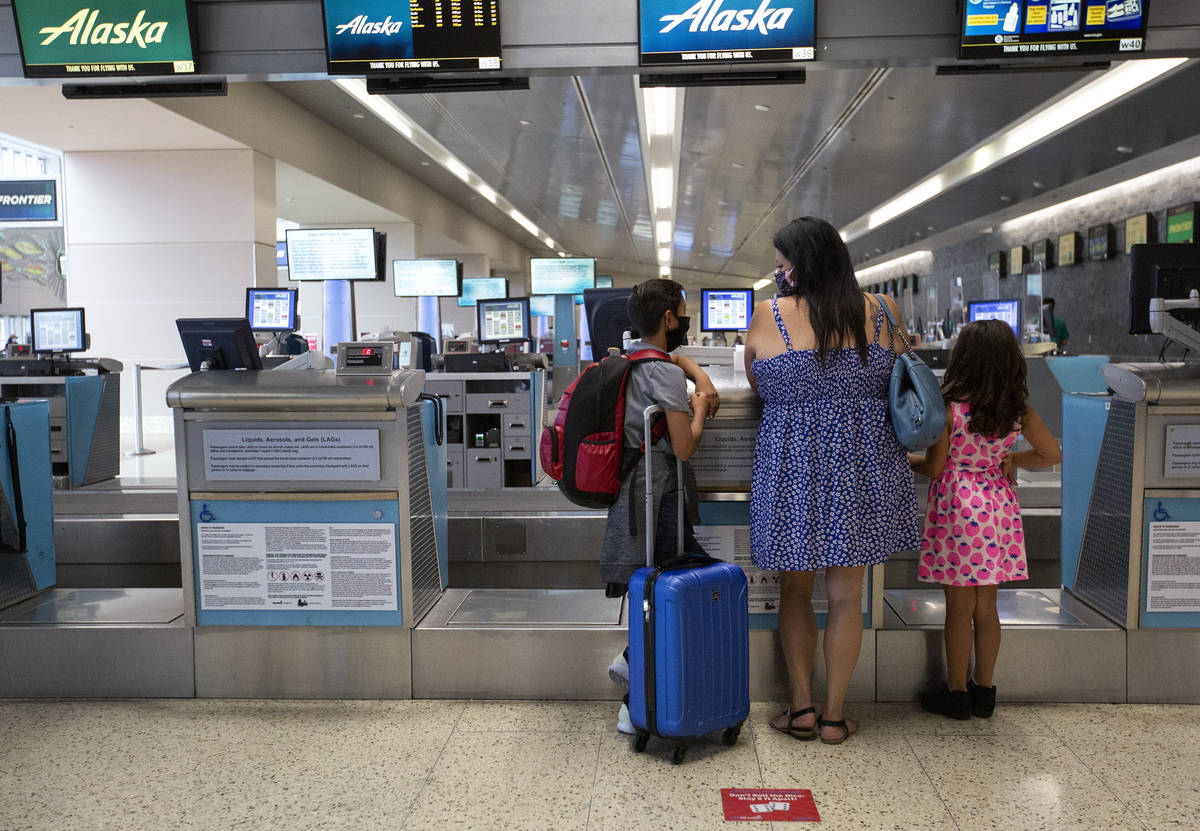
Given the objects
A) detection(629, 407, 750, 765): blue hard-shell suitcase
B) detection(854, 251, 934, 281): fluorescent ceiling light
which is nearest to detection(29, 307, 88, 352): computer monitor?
detection(629, 407, 750, 765): blue hard-shell suitcase

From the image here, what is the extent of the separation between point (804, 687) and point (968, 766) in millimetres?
461

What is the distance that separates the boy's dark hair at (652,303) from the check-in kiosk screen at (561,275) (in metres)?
8.08

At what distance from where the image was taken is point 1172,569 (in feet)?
9.43

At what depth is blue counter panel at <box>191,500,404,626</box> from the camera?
9.61 feet

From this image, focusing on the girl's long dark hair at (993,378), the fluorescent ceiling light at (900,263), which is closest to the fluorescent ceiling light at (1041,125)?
Answer: the girl's long dark hair at (993,378)

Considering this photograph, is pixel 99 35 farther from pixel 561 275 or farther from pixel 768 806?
pixel 561 275

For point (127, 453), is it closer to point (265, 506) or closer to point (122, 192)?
point (122, 192)

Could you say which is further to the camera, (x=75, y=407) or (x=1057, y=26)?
(x=75, y=407)

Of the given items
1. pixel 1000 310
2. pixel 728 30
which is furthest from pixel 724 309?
pixel 728 30

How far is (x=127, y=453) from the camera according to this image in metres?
8.45

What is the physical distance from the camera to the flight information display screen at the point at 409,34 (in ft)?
13.1

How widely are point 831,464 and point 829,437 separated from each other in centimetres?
7

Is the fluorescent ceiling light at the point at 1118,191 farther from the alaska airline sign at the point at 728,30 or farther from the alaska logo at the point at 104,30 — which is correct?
the alaska logo at the point at 104,30

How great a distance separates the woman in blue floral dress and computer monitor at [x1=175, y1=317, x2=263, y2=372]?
72.6 inches
